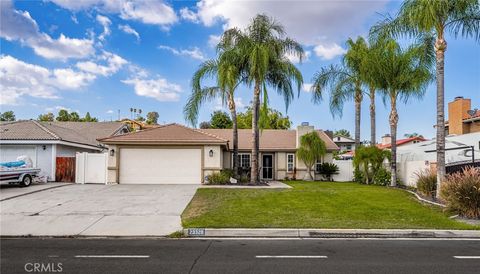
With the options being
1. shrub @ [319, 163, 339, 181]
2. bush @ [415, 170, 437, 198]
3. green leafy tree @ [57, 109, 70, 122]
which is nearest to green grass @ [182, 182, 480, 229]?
bush @ [415, 170, 437, 198]

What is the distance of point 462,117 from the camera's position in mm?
36594

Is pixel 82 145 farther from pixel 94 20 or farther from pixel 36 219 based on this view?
pixel 36 219

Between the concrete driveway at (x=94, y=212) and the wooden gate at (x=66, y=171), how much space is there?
492 centimetres

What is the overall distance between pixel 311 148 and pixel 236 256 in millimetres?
21007

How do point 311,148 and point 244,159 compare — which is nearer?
point 311,148

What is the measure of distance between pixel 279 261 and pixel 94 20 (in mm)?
14566

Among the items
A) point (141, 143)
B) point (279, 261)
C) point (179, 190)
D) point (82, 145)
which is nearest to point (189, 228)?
point (279, 261)

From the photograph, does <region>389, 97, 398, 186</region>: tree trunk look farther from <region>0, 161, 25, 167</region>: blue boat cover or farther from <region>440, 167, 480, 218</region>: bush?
<region>0, 161, 25, 167</region>: blue boat cover

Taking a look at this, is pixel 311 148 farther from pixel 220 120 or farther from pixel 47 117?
pixel 47 117

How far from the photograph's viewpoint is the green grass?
35.9 ft

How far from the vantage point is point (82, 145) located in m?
27.2

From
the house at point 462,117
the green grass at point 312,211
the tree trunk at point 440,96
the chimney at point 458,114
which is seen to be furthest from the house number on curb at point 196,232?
the chimney at point 458,114

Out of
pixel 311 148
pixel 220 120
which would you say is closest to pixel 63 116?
pixel 220 120

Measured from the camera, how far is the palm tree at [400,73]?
20.8 meters
